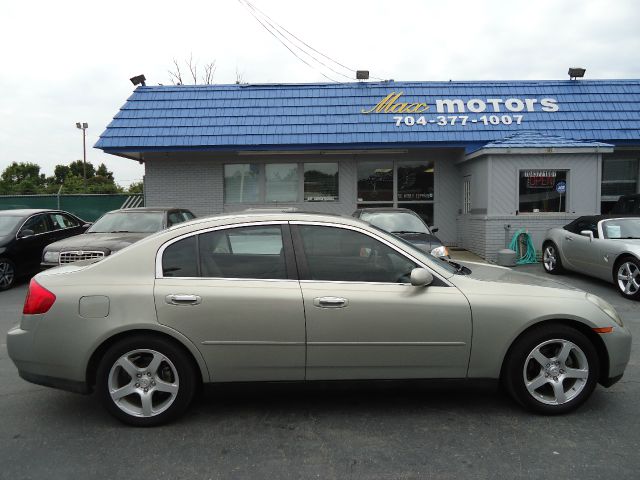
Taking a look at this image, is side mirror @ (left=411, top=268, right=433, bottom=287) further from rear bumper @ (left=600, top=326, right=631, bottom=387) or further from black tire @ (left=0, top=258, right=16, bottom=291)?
black tire @ (left=0, top=258, right=16, bottom=291)

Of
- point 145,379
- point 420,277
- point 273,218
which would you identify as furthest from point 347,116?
point 145,379

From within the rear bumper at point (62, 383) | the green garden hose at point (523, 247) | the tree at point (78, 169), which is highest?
the tree at point (78, 169)

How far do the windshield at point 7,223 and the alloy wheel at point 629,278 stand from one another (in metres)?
11.3

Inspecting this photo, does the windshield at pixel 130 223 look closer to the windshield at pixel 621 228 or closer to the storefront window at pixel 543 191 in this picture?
the windshield at pixel 621 228

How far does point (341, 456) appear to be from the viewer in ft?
10.5

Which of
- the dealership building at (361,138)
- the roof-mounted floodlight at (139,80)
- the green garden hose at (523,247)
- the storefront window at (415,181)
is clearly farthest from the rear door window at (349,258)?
the roof-mounted floodlight at (139,80)

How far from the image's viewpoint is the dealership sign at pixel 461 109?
44.9ft

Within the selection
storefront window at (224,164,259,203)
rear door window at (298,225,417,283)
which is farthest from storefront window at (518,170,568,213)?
rear door window at (298,225,417,283)

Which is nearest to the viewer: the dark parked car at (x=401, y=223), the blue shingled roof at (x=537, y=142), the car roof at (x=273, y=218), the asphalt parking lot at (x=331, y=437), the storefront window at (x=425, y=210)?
the asphalt parking lot at (x=331, y=437)

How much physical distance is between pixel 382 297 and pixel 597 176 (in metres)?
10.7

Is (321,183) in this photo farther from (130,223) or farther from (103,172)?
(103,172)

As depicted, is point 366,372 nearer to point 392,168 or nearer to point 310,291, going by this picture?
point 310,291

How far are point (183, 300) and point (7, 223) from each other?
880 cm

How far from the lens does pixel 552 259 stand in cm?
1035
